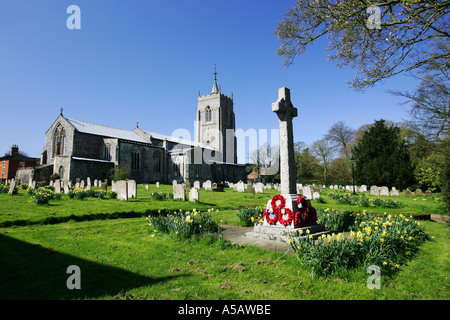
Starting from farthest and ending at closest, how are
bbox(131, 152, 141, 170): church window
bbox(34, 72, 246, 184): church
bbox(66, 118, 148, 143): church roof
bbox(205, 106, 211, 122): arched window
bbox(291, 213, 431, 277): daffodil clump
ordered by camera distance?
bbox(205, 106, 211, 122): arched window, bbox(131, 152, 141, 170): church window, bbox(66, 118, 148, 143): church roof, bbox(34, 72, 246, 184): church, bbox(291, 213, 431, 277): daffodil clump

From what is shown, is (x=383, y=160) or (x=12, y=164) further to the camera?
(x=12, y=164)

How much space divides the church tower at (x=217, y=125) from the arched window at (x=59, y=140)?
28.2 m

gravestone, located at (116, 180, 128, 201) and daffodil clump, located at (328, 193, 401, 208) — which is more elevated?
gravestone, located at (116, 180, 128, 201)

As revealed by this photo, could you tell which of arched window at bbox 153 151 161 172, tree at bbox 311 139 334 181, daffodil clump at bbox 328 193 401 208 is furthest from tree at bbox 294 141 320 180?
daffodil clump at bbox 328 193 401 208

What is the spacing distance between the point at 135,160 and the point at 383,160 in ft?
103

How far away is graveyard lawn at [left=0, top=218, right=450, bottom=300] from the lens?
2.92 m

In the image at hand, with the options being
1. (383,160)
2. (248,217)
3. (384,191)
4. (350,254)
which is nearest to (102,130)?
(248,217)

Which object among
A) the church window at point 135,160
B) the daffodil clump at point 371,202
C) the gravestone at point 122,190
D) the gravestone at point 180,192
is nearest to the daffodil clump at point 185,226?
the gravestone at point 180,192

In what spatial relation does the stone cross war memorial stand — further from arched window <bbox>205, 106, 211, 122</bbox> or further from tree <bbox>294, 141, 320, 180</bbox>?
arched window <bbox>205, 106, 211, 122</bbox>

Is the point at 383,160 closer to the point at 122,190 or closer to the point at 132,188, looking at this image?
the point at 132,188

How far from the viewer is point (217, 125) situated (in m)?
54.9

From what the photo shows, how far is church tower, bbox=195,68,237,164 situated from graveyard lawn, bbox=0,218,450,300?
49.7m
